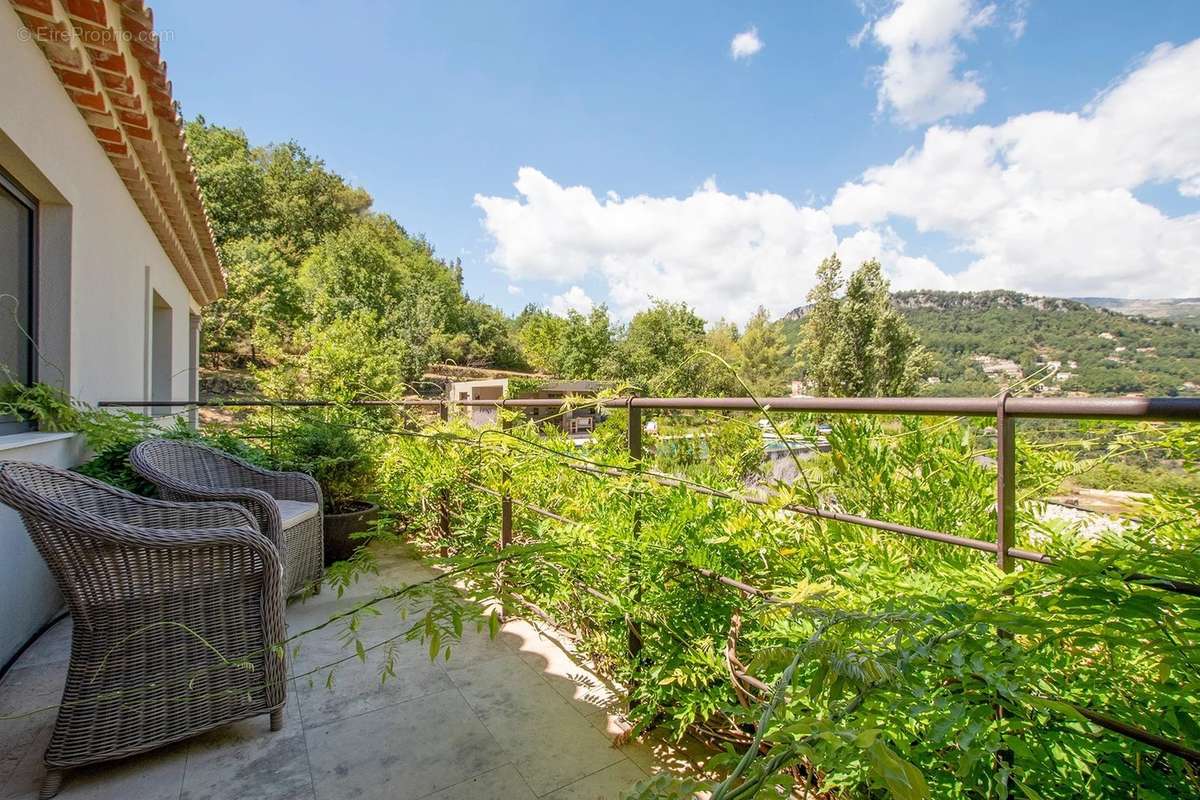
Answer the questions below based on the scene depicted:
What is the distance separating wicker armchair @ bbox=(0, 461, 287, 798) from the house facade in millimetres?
868

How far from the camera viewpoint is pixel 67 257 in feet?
8.82

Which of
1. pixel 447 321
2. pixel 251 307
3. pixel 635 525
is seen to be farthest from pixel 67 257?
pixel 447 321

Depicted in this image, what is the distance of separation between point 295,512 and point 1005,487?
2.77 m

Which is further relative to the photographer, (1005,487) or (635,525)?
(635,525)

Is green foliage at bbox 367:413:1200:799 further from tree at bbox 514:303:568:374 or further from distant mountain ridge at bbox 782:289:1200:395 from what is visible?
tree at bbox 514:303:568:374

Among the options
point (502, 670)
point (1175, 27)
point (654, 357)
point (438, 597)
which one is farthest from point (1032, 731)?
point (1175, 27)

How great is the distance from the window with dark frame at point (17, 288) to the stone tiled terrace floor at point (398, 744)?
121 cm

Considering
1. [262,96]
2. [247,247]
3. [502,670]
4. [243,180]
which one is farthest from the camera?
[243,180]

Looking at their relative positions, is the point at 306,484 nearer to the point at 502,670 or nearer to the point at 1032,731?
the point at 502,670

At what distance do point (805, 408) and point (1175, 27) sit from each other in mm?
40590

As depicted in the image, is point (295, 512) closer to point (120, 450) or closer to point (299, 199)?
point (120, 450)

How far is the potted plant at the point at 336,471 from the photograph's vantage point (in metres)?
3.49

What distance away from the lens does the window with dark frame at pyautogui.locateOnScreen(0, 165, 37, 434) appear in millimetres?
2354

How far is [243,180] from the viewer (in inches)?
982
